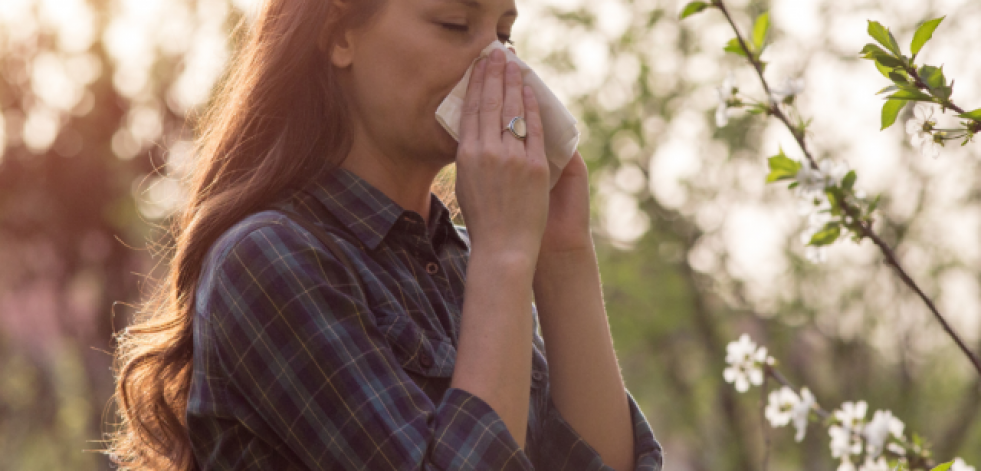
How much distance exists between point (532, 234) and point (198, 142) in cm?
94

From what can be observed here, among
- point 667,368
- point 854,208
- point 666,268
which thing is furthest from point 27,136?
point 854,208

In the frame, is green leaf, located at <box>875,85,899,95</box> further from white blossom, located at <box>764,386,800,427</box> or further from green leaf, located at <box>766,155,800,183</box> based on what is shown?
white blossom, located at <box>764,386,800,427</box>

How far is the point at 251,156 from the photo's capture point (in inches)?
73.8

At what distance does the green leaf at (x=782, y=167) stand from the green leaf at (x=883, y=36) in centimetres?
53

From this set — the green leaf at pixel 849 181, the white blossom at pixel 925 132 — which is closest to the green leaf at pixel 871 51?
the white blossom at pixel 925 132

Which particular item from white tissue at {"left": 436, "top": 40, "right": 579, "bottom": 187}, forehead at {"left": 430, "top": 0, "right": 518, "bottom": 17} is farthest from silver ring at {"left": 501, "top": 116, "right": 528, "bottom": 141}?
forehead at {"left": 430, "top": 0, "right": 518, "bottom": 17}

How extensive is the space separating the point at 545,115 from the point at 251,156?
62 cm

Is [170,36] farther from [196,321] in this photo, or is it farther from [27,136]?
[196,321]

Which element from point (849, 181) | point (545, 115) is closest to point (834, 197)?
point (849, 181)

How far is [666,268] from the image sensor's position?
1145 cm

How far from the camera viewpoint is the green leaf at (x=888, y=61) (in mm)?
1380

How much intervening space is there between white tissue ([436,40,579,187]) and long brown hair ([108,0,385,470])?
0.79ft

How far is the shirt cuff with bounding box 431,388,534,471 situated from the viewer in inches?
55.5

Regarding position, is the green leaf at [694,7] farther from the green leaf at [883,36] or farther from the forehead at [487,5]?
the green leaf at [883,36]
